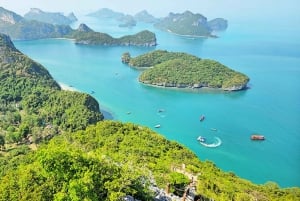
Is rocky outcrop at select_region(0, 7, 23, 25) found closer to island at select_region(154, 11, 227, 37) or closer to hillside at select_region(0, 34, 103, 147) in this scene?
island at select_region(154, 11, 227, 37)

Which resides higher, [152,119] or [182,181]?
[182,181]

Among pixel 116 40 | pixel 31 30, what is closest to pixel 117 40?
pixel 116 40

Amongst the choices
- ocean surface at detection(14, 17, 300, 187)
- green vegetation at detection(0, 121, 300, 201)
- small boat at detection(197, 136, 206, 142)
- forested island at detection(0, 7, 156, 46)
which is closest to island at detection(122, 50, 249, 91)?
ocean surface at detection(14, 17, 300, 187)

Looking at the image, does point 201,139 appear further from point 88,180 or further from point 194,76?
point 88,180

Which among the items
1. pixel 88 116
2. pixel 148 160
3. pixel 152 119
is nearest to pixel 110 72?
pixel 152 119

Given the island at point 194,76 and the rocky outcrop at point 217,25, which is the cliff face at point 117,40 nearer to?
the island at point 194,76

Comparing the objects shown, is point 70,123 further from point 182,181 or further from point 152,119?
point 182,181
